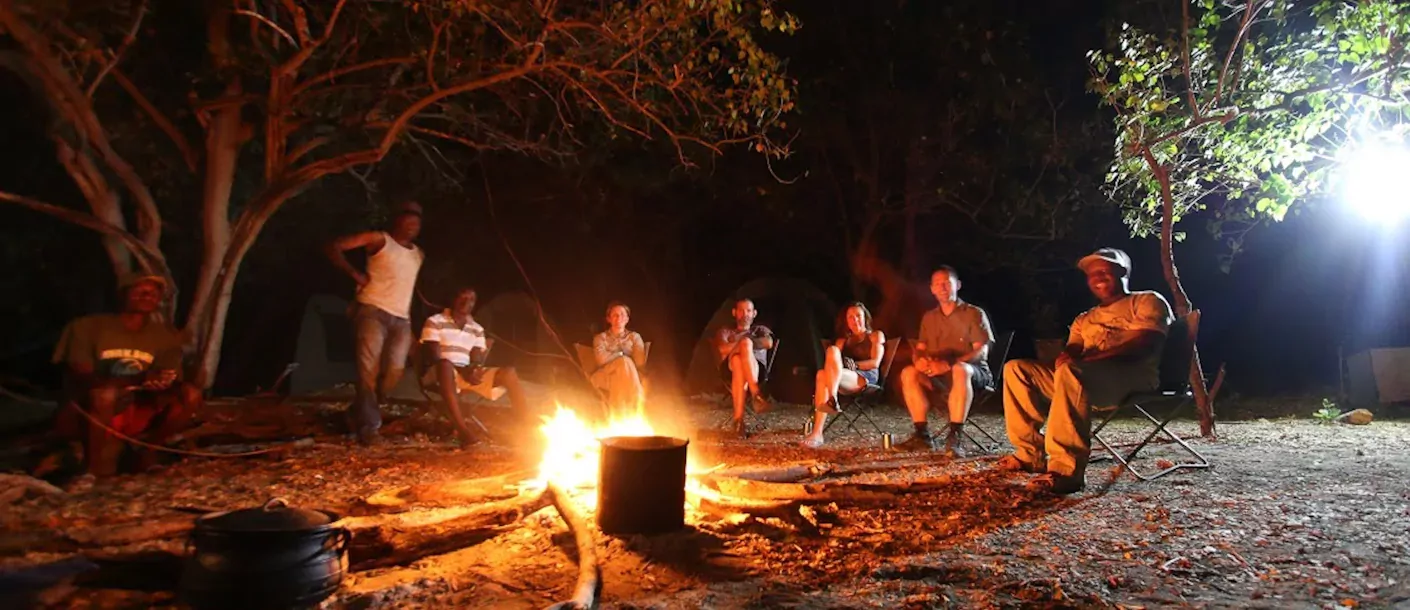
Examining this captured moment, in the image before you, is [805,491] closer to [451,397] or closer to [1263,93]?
[451,397]

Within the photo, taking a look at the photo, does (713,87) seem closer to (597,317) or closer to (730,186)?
(730,186)

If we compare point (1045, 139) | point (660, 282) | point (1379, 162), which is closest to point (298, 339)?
point (660, 282)

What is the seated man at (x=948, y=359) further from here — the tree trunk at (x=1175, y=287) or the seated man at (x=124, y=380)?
the seated man at (x=124, y=380)

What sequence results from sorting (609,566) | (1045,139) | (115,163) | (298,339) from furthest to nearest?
(298,339) → (1045,139) → (115,163) → (609,566)

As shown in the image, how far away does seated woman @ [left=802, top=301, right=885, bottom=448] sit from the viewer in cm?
596

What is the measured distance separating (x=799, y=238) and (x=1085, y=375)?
8.89 metres

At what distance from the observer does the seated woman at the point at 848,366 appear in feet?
19.6

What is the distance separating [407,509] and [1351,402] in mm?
10176

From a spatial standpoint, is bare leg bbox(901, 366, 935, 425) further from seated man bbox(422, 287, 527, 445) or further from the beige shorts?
the beige shorts

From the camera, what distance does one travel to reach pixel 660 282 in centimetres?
1386

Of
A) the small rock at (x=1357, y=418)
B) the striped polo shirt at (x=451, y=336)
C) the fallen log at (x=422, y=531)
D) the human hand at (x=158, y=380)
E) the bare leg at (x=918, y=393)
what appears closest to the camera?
the fallen log at (x=422, y=531)

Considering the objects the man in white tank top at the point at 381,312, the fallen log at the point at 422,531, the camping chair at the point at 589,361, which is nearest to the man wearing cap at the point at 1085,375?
the fallen log at the point at 422,531

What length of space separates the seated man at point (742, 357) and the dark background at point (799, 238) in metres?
3.54

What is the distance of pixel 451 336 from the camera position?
239 inches
